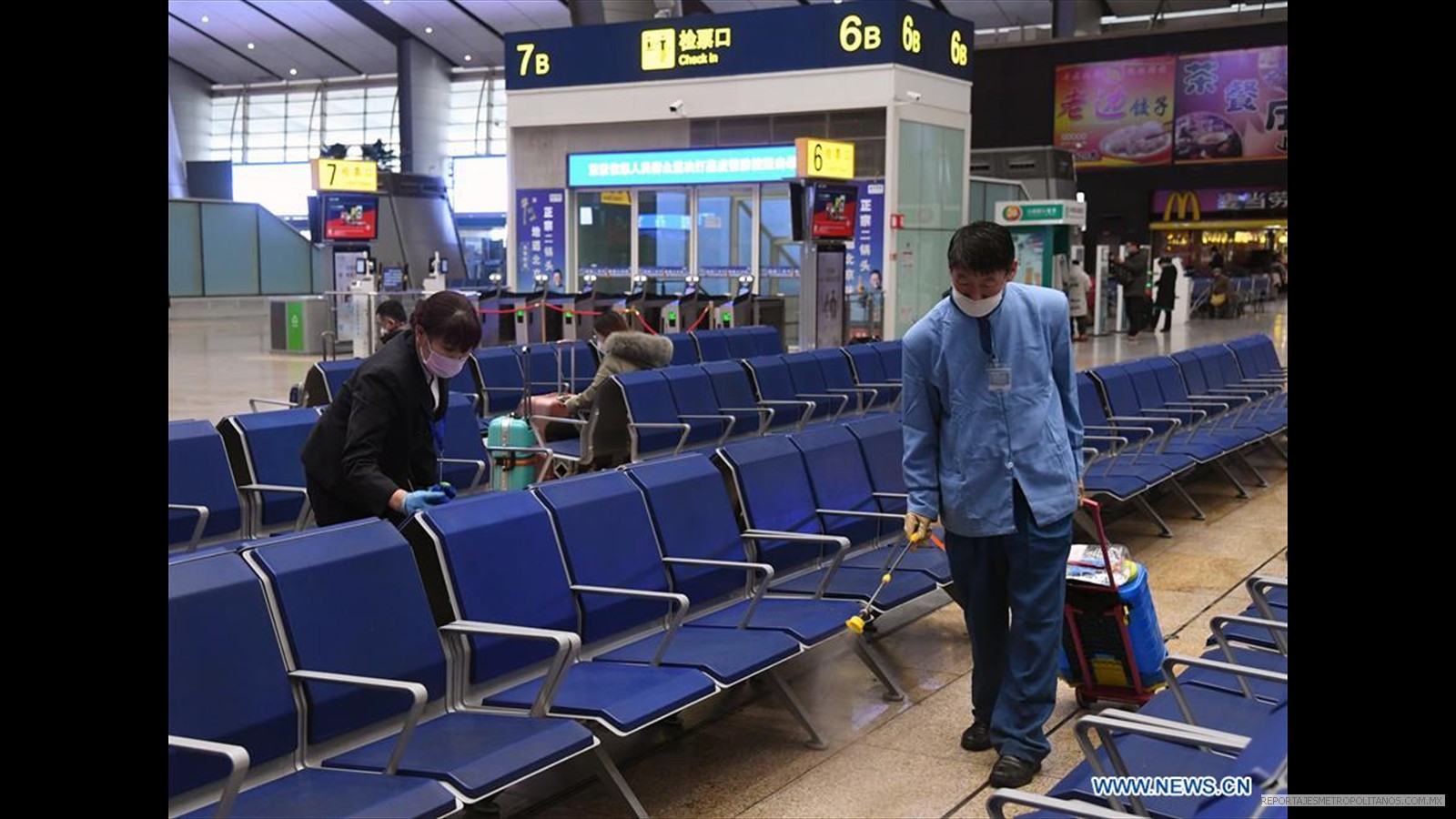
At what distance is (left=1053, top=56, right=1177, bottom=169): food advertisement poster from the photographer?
3378cm

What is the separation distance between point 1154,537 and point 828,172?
11126 millimetres

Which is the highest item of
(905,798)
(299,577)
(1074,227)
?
(1074,227)

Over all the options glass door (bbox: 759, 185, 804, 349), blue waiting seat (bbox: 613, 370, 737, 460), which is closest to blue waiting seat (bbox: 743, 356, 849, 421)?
blue waiting seat (bbox: 613, 370, 737, 460)

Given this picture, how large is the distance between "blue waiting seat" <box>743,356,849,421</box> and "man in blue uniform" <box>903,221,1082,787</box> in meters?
4.96

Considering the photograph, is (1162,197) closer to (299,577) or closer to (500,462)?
(500,462)

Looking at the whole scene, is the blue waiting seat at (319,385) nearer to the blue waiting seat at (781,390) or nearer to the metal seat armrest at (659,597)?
the blue waiting seat at (781,390)

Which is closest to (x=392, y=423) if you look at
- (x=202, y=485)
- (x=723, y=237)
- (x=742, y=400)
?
(x=202, y=485)

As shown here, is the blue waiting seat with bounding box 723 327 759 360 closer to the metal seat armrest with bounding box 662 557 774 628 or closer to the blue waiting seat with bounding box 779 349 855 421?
the blue waiting seat with bounding box 779 349 855 421

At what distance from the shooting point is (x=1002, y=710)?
13.4 feet

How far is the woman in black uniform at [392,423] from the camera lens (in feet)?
12.6

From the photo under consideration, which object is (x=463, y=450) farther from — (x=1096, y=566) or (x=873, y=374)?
(x=873, y=374)

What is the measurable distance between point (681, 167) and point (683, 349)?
1024cm
